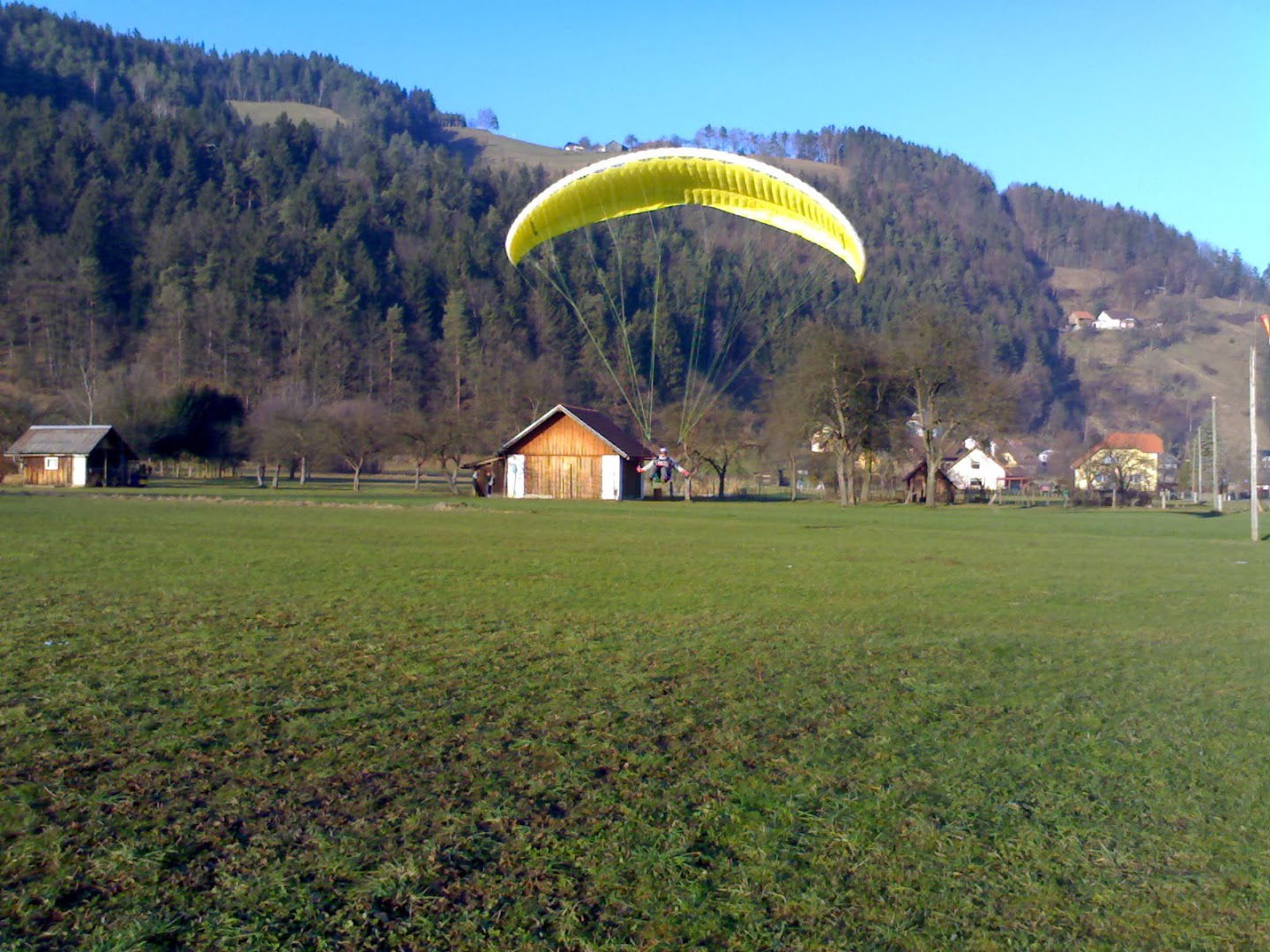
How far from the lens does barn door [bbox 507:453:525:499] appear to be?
58.0 metres

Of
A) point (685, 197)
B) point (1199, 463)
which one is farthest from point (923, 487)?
point (685, 197)

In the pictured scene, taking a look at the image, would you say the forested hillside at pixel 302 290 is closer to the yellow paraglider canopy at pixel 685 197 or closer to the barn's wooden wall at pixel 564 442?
the barn's wooden wall at pixel 564 442

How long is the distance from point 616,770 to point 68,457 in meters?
63.4

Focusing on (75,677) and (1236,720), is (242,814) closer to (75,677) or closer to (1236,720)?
(75,677)

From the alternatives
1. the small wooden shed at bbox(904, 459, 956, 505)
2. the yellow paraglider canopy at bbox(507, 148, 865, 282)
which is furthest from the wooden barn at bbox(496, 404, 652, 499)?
the yellow paraglider canopy at bbox(507, 148, 865, 282)

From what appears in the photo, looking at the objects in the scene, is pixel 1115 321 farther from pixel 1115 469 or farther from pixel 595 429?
pixel 595 429

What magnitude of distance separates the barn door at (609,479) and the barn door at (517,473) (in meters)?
4.76

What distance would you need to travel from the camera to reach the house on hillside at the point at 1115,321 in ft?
557

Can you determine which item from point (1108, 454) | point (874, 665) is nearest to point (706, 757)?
point (874, 665)

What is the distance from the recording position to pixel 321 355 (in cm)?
10181

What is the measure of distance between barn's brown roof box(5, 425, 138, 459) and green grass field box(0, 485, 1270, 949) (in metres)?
52.1

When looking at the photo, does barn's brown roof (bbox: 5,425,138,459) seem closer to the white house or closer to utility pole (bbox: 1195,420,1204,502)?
the white house

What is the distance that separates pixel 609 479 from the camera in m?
56.7

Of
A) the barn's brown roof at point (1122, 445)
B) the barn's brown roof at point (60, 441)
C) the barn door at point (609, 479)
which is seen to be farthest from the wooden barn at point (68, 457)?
the barn's brown roof at point (1122, 445)
